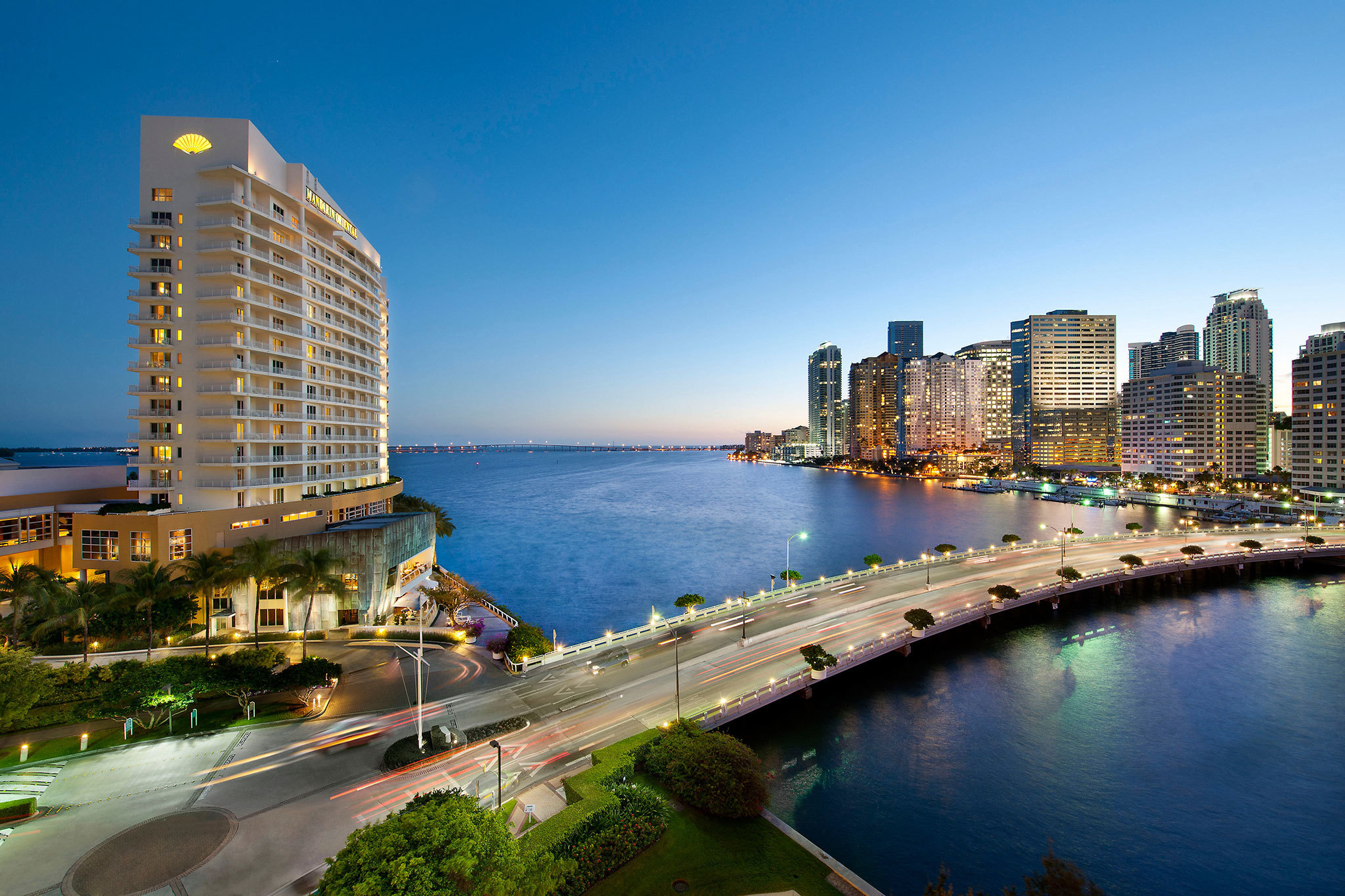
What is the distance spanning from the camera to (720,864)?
24.0 metres

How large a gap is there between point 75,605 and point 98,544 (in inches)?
400

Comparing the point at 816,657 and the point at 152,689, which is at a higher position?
the point at 152,689

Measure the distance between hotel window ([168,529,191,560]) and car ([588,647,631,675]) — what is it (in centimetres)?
3675

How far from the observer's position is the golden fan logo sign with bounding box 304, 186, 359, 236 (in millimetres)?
64500

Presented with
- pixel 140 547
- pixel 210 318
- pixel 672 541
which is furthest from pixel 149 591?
pixel 672 541

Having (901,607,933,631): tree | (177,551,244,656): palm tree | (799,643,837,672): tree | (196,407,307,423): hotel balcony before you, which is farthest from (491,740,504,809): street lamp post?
(196,407,307,423): hotel balcony

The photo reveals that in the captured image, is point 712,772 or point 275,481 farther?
point 275,481

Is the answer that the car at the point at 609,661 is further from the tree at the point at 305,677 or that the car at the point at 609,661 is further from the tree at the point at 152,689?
the tree at the point at 152,689

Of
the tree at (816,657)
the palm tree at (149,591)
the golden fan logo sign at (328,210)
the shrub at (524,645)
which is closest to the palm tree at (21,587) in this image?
the palm tree at (149,591)

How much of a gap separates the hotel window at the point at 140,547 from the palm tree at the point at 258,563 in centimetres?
733

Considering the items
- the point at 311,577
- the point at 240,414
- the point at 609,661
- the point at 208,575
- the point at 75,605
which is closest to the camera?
the point at 75,605

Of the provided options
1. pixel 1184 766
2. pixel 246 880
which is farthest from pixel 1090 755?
pixel 246 880

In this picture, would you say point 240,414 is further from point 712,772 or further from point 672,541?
point 672,541

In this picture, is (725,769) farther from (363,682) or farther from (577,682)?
(363,682)
